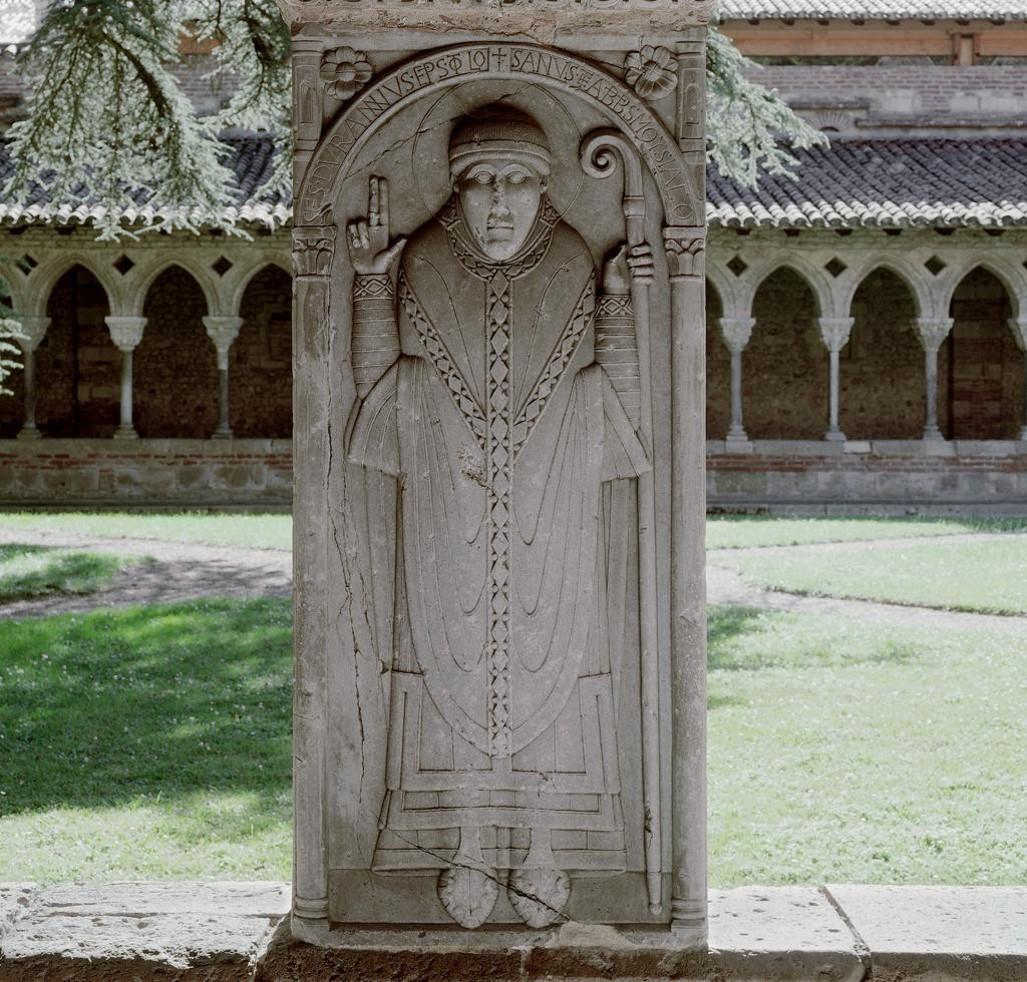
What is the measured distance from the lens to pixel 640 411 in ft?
9.05

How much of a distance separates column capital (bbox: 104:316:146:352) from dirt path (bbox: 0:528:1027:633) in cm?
595

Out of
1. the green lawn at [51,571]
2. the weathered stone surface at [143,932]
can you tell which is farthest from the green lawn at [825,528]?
the weathered stone surface at [143,932]

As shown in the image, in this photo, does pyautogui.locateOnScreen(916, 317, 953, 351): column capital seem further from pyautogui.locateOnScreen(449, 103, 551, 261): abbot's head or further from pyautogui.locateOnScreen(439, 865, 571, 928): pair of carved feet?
pyautogui.locateOnScreen(439, 865, 571, 928): pair of carved feet

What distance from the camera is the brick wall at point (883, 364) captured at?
2212 centimetres

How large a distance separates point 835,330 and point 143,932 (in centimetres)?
1754

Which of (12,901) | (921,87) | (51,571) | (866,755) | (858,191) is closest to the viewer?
(12,901)

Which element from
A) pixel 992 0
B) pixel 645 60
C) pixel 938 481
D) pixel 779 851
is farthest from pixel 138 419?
pixel 645 60

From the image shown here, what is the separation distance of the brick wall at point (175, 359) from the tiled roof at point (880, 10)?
32.1 feet

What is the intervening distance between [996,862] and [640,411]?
2.46m

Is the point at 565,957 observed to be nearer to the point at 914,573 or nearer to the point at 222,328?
the point at 914,573

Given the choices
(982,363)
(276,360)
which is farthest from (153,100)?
(982,363)

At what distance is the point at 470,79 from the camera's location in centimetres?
273

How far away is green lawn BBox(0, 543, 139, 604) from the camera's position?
9945 mm

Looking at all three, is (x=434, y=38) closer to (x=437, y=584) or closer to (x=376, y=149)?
(x=376, y=149)
